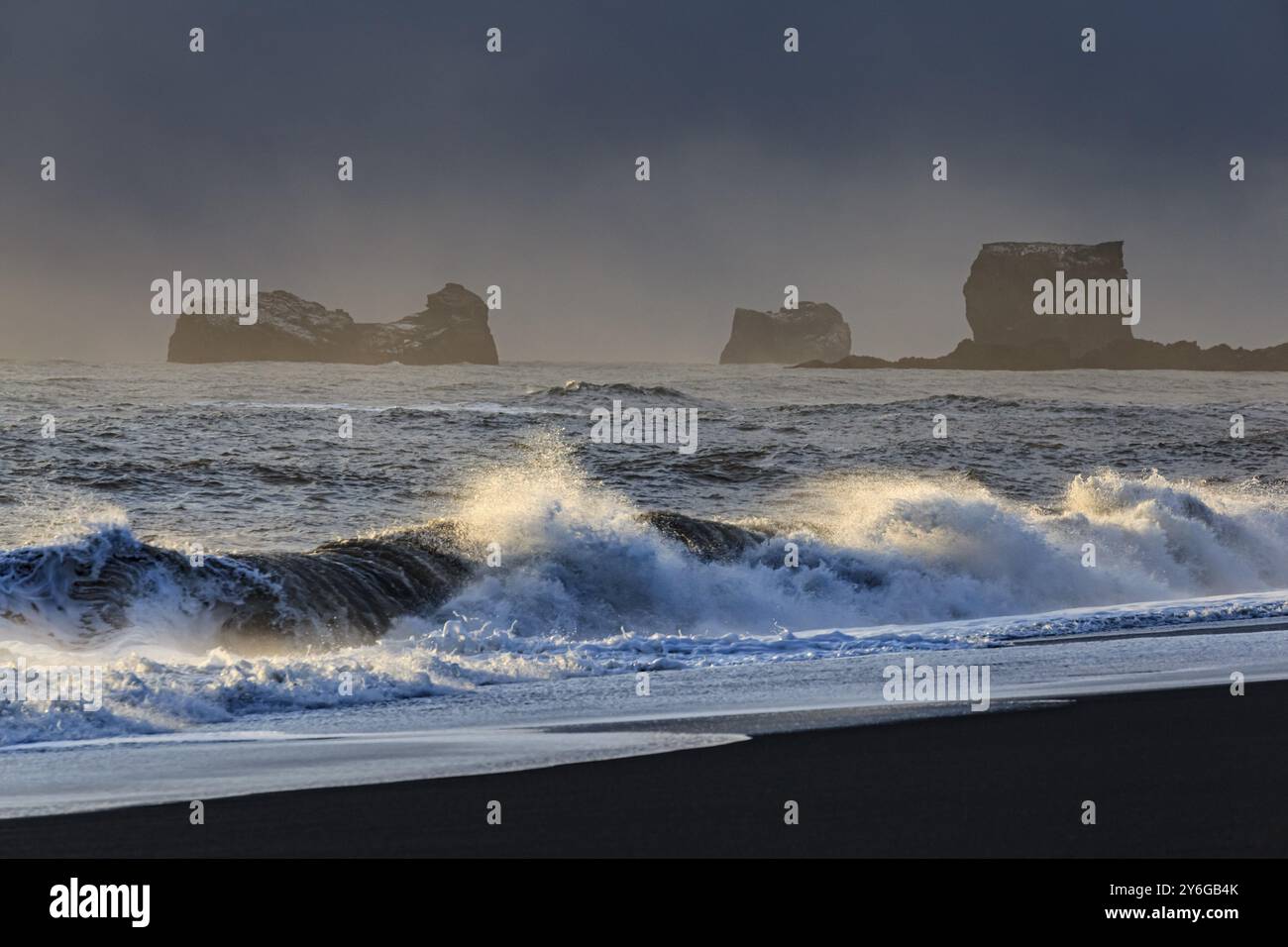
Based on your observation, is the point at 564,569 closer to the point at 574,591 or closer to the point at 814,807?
the point at 574,591

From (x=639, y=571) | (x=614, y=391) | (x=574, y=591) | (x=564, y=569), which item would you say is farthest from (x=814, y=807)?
(x=614, y=391)

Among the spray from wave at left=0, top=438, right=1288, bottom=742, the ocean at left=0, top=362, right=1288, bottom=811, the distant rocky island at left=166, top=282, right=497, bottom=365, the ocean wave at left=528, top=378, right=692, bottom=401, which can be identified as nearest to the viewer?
the ocean at left=0, top=362, right=1288, bottom=811

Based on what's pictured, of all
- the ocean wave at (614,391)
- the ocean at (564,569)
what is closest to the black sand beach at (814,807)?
the ocean at (564,569)

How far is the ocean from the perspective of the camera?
13.4 meters

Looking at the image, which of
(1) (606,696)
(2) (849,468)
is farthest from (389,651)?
(2) (849,468)

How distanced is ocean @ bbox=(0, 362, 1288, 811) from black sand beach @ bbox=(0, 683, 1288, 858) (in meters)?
1.36

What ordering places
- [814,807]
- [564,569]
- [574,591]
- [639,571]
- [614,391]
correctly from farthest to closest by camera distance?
[614,391]
[639,571]
[564,569]
[574,591]
[814,807]

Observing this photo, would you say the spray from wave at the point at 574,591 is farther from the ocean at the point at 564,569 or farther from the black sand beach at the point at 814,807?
the black sand beach at the point at 814,807

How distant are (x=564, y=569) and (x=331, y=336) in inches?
4338

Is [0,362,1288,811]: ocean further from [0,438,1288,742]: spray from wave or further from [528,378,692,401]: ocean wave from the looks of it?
[528,378,692,401]: ocean wave

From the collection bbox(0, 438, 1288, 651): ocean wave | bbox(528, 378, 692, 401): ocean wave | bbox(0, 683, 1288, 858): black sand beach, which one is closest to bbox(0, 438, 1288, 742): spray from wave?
bbox(0, 438, 1288, 651): ocean wave

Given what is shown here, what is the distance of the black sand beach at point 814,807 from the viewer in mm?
7496

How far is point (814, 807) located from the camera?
8.34 metres
